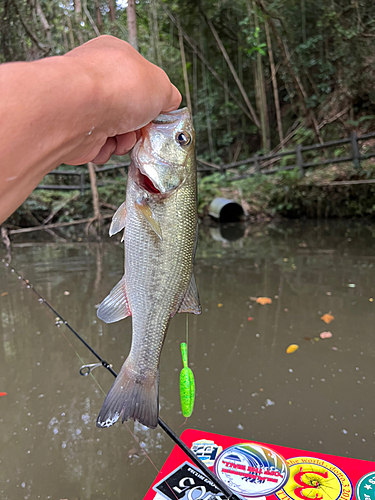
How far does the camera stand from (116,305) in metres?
1.33

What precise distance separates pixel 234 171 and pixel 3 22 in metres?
9.20

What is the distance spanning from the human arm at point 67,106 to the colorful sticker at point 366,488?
160 cm

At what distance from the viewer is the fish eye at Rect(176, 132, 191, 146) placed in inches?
50.7

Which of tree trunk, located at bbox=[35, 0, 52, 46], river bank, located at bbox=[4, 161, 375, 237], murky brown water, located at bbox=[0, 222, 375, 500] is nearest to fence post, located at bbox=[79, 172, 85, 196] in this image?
river bank, located at bbox=[4, 161, 375, 237]

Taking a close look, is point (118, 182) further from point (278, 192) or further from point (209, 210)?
point (278, 192)

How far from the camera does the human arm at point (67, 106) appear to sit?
638mm

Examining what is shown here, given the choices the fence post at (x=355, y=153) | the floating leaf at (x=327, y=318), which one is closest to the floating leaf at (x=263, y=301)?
the floating leaf at (x=327, y=318)

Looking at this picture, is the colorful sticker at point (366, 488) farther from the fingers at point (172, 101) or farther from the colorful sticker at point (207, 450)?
the fingers at point (172, 101)

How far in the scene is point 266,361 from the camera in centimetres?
295

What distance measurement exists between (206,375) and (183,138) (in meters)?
2.03

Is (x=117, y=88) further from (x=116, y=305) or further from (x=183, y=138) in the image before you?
(x=116, y=305)

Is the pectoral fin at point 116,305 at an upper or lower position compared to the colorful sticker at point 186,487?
upper

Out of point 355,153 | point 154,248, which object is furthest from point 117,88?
point 355,153

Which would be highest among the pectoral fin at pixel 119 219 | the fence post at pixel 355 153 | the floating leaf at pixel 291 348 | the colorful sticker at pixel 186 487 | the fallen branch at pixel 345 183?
the pectoral fin at pixel 119 219
